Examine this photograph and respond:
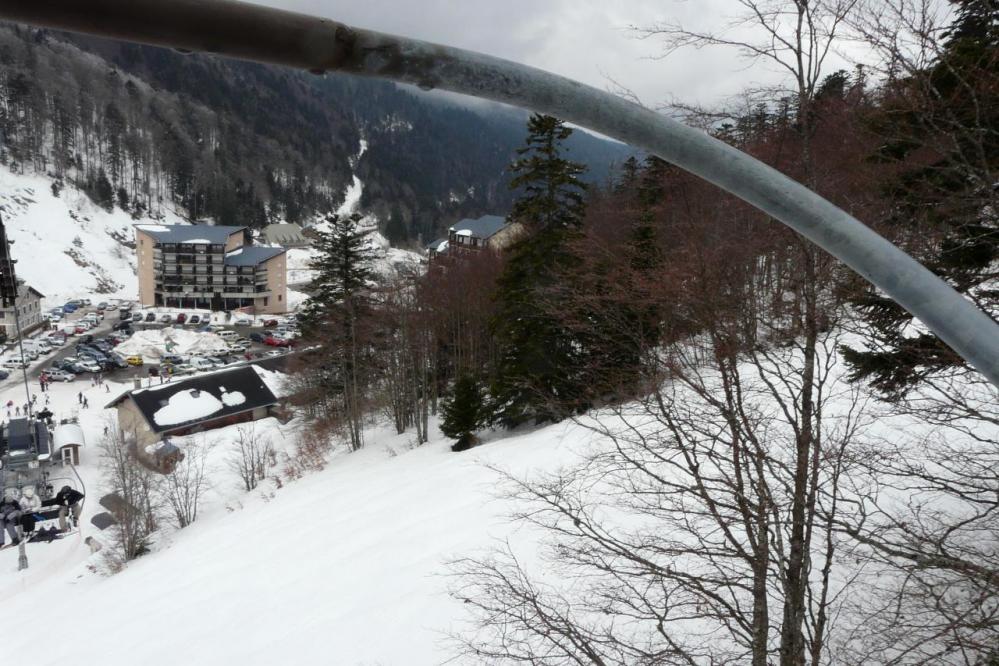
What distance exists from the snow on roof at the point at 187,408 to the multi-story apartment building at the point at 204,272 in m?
39.3

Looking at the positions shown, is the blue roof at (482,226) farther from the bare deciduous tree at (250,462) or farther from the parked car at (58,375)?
the bare deciduous tree at (250,462)

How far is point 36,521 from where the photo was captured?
2433 cm

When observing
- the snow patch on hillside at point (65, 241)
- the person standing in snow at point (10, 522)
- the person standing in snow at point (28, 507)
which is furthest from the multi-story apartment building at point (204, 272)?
the person standing in snow at point (10, 522)

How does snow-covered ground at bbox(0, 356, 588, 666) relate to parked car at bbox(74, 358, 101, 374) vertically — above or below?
below

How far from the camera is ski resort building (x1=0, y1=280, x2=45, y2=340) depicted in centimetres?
5459

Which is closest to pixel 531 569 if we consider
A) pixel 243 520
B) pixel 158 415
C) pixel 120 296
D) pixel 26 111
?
pixel 243 520

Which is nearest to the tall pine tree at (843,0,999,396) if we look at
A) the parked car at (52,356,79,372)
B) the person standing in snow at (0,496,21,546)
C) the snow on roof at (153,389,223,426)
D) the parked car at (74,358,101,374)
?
the person standing in snow at (0,496,21,546)

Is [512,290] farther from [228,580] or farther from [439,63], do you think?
[439,63]

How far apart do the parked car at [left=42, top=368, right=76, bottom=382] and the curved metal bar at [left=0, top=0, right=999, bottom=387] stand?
170 feet

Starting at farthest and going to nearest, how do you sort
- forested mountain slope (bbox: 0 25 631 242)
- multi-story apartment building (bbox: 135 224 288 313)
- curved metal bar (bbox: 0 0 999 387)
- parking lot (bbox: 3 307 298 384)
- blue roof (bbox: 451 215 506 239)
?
forested mountain slope (bbox: 0 25 631 242) → blue roof (bbox: 451 215 506 239) → multi-story apartment building (bbox: 135 224 288 313) → parking lot (bbox: 3 307 298 384) → curved metal bar (bbox: 0 0 999 387)

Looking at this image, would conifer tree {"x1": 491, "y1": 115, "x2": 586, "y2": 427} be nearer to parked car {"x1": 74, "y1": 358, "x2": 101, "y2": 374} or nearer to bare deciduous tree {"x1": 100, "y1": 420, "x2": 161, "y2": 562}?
bare deciduous tree {"x1": 100, "y1": 420, "x2": 161, "y2": 562}

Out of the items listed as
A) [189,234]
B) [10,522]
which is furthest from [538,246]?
[189,234]

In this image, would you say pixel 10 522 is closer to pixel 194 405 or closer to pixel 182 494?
pixel 182 494

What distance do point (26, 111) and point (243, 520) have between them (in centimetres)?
12491
